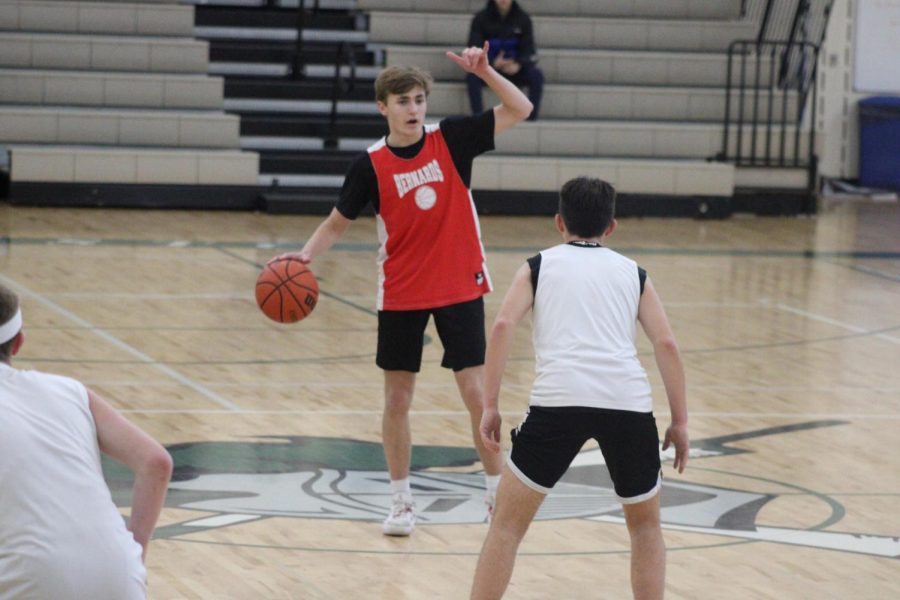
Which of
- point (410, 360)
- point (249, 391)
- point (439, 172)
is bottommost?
point (249, 391)

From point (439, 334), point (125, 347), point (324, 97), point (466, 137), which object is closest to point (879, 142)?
point (324, 97)

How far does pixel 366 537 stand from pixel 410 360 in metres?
0.60

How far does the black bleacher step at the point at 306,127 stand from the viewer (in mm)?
15508

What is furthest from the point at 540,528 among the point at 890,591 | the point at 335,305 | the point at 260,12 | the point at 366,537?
the point at 260,12

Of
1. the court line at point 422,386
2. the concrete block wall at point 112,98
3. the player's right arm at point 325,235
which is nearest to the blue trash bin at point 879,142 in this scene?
the concrete block wall at point 112,98

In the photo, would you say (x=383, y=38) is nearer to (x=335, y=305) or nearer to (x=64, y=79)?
(x=64, y=79)

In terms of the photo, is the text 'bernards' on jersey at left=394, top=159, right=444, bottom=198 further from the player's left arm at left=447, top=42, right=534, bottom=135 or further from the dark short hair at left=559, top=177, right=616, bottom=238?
the dark short hair at left=559, top=177, right=616, bottom=238

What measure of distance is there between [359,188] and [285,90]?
1081 centimetres

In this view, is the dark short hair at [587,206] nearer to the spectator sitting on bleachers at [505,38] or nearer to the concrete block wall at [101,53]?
the spectator sitting on bleachers at [505,38]

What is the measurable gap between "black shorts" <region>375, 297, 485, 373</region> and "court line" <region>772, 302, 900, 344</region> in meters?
4.64

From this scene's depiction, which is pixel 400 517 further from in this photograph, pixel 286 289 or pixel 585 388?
pixel 585 388

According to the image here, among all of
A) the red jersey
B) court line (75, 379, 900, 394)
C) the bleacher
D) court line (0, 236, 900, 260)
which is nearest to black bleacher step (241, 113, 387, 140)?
the bleacher

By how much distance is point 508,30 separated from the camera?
15.1m

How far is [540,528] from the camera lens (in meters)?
5.46
